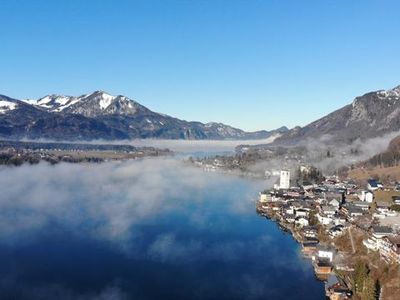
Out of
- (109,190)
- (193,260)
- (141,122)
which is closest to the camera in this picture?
(193,260)

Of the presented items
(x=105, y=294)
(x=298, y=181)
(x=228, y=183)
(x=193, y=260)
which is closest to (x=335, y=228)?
(x=193, y=260)

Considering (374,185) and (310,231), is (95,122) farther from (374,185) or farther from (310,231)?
(310,231)

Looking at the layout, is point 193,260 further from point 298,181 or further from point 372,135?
point 372,135

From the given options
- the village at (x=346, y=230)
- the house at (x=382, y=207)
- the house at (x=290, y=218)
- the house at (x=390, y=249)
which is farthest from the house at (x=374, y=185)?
the house at (x=390, y=249)

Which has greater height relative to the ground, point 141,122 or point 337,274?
point 141,122

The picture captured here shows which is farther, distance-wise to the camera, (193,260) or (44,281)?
(193,260)

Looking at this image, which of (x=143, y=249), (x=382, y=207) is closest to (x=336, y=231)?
(x=382, y=207)
